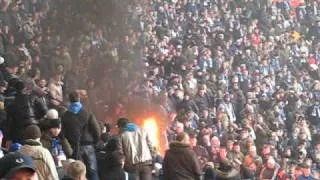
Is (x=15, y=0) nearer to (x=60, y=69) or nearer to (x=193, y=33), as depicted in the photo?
(x=60, y=69)

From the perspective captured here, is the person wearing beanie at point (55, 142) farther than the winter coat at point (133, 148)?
No

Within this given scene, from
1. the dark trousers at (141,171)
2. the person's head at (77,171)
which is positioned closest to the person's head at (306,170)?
the dark trousers at (141,171)

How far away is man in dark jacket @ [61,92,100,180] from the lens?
9641mm

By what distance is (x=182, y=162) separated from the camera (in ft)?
32.1

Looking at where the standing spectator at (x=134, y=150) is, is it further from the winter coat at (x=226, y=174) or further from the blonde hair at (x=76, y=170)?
the blonde hair at (x=76, y=170)

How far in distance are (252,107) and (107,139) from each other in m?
10.4

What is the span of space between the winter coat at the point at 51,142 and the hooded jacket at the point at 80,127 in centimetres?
19

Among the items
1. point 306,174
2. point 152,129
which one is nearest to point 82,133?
point 152,129

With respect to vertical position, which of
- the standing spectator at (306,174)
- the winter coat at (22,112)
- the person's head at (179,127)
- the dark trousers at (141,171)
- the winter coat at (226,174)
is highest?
the winter coat at (22,112)

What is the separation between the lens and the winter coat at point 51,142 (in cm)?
865

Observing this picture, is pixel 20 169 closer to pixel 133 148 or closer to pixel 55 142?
pixel 55 142

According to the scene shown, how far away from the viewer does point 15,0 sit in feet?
63.3

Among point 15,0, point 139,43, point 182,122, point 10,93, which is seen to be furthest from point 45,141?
point 139,43

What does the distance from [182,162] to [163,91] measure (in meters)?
9.67
